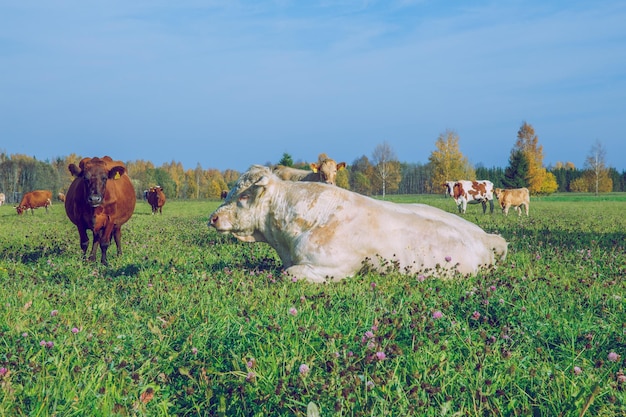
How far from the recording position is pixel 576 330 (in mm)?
4883

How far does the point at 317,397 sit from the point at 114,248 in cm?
1111

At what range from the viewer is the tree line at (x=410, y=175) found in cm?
8000

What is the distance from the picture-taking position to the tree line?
262 ft

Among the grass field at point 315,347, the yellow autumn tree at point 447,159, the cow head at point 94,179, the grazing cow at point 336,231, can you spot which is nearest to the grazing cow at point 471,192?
the cow head at point 94,179

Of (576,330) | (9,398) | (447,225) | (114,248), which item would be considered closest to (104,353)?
(9,398)

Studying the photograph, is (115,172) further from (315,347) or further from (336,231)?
(315,347)

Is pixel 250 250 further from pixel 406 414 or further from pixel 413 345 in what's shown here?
pixel 406 414

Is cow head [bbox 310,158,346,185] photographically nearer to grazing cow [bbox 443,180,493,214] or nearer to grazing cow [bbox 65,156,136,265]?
grazing cow [bbox 65,156,136,265]

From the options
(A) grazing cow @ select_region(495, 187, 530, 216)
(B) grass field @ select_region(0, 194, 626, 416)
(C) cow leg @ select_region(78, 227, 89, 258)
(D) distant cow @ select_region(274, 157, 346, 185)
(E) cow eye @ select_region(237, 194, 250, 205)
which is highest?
(D) distant cow @ select_region(274, 157, 346, 185)

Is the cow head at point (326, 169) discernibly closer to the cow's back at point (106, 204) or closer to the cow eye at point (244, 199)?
the cow's back at point (106, 204)

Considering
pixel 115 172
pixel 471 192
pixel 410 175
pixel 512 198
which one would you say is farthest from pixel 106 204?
pixel 410 175

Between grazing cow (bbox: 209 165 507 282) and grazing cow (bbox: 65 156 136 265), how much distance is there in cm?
399

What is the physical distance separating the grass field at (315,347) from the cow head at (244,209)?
71cm

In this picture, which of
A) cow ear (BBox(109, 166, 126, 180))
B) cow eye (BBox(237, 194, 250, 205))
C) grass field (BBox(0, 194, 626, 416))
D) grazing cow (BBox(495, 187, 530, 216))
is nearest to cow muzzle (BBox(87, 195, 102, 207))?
cow ear (BBox(109, 166, 126, 180))
